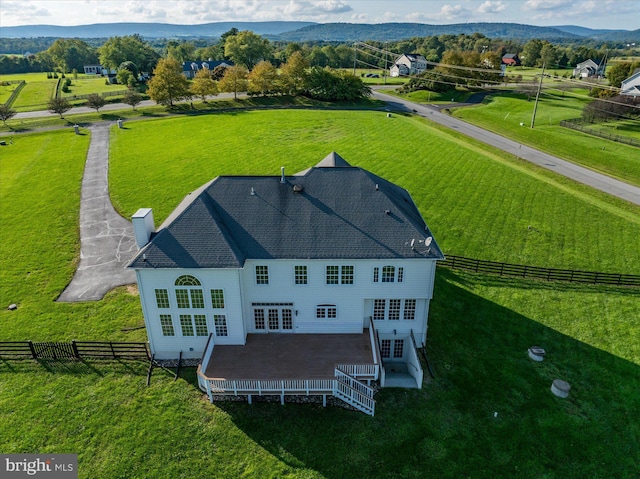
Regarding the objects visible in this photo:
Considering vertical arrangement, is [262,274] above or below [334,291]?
above

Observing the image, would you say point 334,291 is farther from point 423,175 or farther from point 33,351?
point 423,175

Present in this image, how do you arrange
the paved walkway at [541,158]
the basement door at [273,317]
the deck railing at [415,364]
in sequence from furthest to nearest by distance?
the paved walkway at [541,158], the basement door at [273,317], the deck railing at [415,364]

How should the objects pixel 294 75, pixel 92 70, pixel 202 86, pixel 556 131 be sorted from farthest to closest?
pixel 92 70, pixel 294 75, pixel 202 86, pixel 556 131

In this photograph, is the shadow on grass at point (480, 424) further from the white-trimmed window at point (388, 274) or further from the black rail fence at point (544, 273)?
the black rail fence at point (544, 273)

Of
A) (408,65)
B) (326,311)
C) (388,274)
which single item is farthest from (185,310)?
(408,65)

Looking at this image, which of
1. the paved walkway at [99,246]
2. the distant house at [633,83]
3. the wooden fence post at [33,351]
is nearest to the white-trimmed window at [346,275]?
the paved walkway at [99,246]

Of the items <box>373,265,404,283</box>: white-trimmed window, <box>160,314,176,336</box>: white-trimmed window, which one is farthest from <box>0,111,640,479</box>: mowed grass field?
<box>373,265,404,283</box>: white-trimmed window
